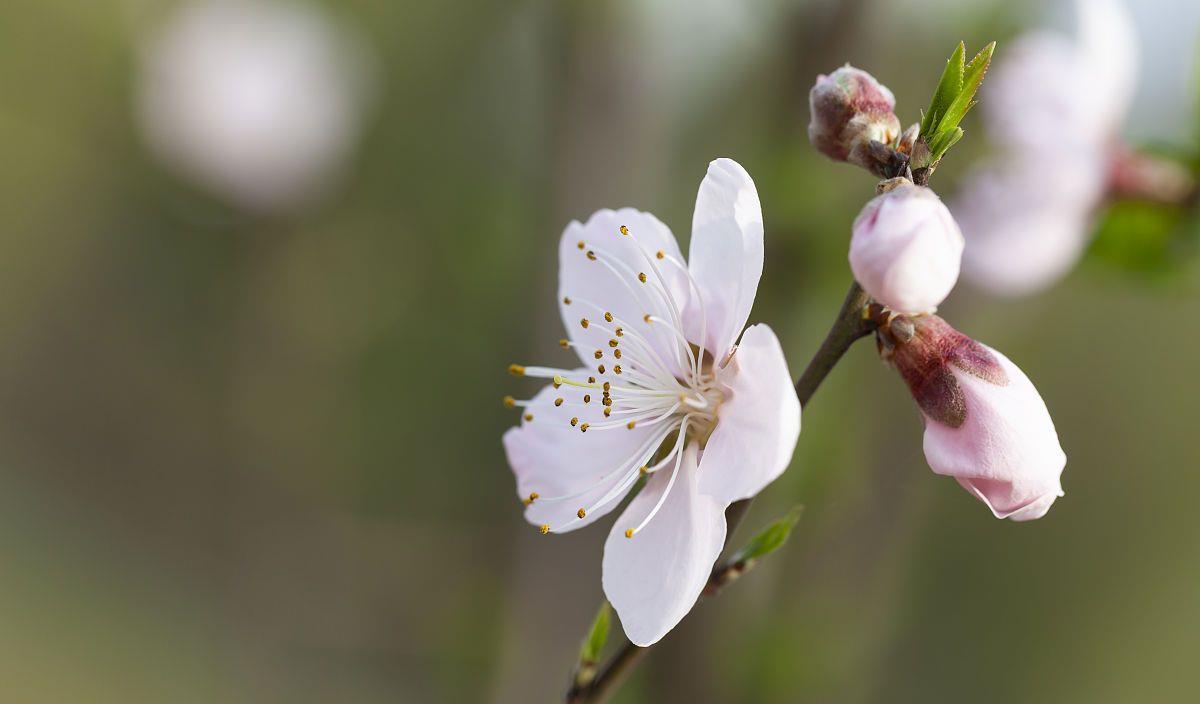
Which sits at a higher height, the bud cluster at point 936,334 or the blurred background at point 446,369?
the bud cluster at point 936,334

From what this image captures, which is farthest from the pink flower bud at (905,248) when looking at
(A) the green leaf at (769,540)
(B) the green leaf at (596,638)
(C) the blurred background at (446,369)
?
(C) the blurred background at (446,369)

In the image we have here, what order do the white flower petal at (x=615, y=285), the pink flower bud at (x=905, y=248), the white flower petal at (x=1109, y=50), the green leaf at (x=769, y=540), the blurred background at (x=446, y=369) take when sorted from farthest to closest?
the blurred background at (x=446, y=369) → the white flower petal at (x=1109, y=50) → the white flower petal at (x=615, y=285) → the green leaf at (x=769, y=540) → the pink flower bud at (x=905, y=248)

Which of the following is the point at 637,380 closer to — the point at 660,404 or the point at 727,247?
the point at 660,404

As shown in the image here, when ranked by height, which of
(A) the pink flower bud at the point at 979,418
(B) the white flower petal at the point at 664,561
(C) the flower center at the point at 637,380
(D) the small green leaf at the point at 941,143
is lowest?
(B) the white flower petal at the point at 664,561

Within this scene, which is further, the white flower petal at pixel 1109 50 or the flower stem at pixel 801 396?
the white flower petal at pixel 1109 50

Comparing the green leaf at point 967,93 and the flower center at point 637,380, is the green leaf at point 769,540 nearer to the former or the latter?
the flower center at point 637,380

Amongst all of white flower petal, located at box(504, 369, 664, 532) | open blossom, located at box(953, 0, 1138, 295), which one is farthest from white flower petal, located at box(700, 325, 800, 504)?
open blossom, located at box(953, 0, 1138, 295)

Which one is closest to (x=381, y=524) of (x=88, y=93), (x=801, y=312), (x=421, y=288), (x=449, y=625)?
(x=449, y=625)

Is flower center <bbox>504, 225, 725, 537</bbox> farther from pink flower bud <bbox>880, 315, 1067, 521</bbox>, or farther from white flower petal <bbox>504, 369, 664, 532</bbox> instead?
pink flower bud <bbox>880, 315, 1067, 521</bbox>
